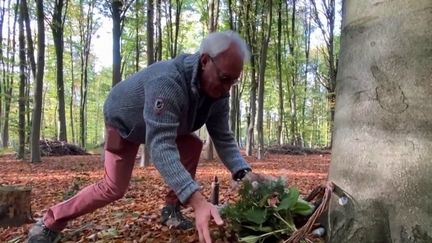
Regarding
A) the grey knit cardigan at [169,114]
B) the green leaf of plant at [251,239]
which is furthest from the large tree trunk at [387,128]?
the grey knit cardigan at [169,114]

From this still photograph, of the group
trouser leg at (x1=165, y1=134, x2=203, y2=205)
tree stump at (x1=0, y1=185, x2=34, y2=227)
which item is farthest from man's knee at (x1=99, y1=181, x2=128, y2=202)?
tree stump at (x1=0, y1=185, x2=34, y2=227)

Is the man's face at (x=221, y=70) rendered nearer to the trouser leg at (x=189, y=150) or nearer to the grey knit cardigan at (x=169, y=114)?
the grey knit cardigan at (x=169, y=114)

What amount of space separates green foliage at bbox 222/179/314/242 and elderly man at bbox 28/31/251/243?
0.60 ft

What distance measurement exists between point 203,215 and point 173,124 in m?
0.49

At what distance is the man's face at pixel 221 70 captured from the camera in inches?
80.0

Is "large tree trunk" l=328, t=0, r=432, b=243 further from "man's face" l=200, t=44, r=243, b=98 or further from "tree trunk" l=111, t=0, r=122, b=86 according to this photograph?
"tree trunk" l=111, t=0, r=122, b=86

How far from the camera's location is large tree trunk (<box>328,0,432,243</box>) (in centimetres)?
173

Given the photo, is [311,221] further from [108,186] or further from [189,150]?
[108,186]

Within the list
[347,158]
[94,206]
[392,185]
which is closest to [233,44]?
[347,158]

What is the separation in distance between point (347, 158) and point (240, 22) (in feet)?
52.3

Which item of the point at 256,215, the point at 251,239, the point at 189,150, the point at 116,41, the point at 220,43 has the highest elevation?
the point at 116,41

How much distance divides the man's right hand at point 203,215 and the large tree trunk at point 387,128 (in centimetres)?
61

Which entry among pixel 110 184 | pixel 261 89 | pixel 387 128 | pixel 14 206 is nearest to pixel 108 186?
pixel 110 184

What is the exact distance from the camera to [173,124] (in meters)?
2.05
